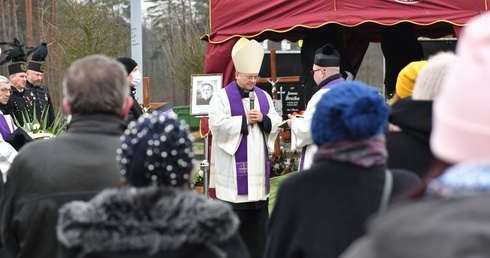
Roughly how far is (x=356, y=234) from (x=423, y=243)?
1.86m

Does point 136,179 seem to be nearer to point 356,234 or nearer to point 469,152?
point 356,234

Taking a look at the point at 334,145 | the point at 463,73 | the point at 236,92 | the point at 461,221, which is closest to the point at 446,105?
the point at 463,73

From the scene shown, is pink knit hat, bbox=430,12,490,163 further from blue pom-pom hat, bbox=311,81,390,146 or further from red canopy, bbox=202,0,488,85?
red canopy, bbox=202,0,488,85

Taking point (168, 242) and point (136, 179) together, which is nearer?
point (168, 242)

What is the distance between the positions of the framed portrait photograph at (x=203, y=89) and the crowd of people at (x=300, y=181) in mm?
4393

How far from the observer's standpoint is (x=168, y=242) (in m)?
2.53

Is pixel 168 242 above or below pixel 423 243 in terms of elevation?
below

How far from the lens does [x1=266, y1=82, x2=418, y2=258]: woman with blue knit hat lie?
10.4 ft

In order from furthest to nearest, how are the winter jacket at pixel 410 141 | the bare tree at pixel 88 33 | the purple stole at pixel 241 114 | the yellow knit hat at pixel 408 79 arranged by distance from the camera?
the bare tree at pixel 88 33
the purple stole at pixel 241 114
the yellow knit hat at pixel 408 79
the winter jacket at pixel 410 141

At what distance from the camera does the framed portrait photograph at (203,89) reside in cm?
883

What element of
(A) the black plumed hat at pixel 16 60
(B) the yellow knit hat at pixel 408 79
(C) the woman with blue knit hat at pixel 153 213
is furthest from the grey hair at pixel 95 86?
(A) the black plumed hat at pixel 16 60

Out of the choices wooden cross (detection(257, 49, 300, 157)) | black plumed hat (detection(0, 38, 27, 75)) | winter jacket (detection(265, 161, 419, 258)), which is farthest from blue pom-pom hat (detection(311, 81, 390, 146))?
wooden cross (detection(257, 49, 300, 157))

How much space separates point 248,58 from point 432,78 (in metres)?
4.35

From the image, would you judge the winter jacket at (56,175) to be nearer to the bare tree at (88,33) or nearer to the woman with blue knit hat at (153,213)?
the woman with blue knit hat at (153,213)
